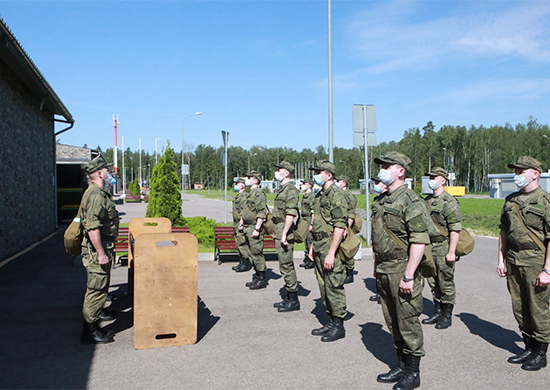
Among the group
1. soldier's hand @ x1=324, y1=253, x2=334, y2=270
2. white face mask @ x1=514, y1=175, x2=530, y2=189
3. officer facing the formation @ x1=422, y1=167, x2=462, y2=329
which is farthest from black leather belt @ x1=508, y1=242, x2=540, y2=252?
soldier's hand @ x1=324, y1=253, x2=334, y2=270

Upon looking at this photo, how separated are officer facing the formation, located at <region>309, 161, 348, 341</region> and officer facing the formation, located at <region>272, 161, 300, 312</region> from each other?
1093mm

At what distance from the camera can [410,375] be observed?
3.94 m

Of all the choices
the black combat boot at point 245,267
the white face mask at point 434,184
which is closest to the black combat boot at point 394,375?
the white face mask at point 434,184

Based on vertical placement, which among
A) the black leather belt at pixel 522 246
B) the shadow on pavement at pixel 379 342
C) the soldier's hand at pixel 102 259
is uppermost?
the black leather belt at pixel 522 246

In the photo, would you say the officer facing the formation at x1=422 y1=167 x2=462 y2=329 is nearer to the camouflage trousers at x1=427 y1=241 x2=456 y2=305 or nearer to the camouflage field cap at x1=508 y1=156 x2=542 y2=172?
the camouflage trousers at x1=427 y1=241 x2=456 y2=305

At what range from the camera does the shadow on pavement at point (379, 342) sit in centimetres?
462

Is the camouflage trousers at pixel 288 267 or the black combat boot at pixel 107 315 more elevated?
the camouflage trousers at pixel 288 267

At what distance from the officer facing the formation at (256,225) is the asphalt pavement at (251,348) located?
335 millimetres

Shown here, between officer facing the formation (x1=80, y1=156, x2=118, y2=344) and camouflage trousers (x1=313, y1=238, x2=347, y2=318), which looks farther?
camouflage trousers (x1=313, y1=238, x2=347, y2=318)

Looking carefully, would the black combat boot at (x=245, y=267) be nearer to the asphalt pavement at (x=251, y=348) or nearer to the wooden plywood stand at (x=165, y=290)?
the asphalt pavement at (x=251, y=348)

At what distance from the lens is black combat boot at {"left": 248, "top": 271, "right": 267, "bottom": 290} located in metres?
7.85

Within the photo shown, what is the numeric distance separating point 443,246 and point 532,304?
4.86 feet

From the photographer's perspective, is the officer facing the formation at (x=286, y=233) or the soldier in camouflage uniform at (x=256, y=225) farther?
the soldier in camouflage uniform at (x=256, y=225)

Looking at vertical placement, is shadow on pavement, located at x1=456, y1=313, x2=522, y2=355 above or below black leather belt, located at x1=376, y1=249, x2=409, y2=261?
below
